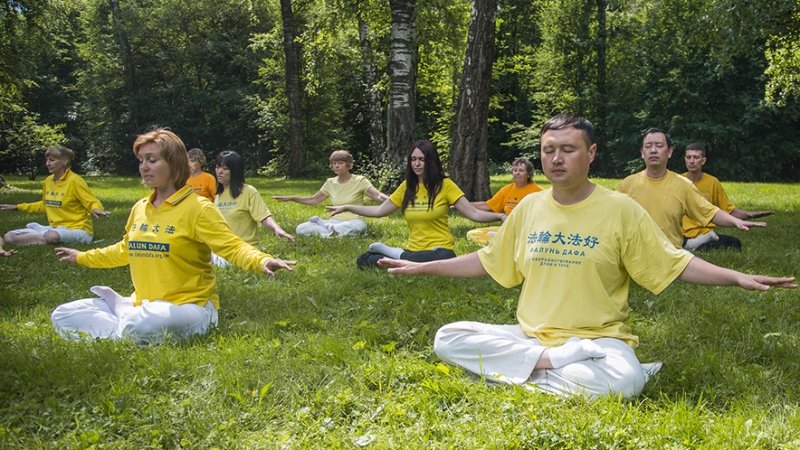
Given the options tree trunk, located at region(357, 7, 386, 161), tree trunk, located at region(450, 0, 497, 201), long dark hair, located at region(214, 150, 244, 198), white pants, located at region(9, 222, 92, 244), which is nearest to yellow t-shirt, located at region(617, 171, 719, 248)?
long dark hair, located at region(214, 150, 244, 198)

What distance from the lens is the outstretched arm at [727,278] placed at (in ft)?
12.3

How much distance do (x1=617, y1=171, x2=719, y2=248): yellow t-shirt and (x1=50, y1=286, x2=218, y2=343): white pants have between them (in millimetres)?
5456

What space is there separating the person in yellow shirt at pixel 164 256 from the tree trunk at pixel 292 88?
24380 mm

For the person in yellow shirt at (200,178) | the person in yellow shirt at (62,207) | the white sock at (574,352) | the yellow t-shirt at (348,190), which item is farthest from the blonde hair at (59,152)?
the white sock at (574,352)

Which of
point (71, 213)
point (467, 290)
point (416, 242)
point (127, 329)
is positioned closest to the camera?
point (127, 329)

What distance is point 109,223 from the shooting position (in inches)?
558

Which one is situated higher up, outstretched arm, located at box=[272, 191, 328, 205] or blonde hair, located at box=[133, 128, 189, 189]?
blonde hair, located at box=[133, 128, 189, 189]

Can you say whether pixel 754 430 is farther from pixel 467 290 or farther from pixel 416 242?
pixel 416 242

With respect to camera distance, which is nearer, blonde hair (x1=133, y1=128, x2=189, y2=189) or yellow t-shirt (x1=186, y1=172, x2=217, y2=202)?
blonde hair (x1=133, y1=128, x2=189, y2=189)

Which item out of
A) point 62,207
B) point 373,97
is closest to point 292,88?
point 373,97

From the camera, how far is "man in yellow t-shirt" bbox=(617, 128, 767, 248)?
331 inches

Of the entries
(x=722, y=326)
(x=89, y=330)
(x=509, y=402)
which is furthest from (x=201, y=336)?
(x=722, y=326)

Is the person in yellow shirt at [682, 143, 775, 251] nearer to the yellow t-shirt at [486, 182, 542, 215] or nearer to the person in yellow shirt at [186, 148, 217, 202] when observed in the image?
the yellow t-shirt at [486, 182, 542, 215]

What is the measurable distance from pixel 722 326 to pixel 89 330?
5.21m
